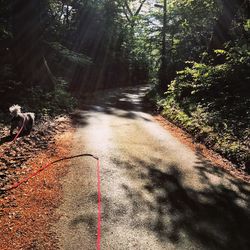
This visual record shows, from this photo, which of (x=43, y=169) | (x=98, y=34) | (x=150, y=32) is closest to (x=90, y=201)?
(x=43, y=169)

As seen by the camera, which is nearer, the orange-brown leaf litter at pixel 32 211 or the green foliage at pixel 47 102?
the orange-brown leaf litter at pixel 32 211

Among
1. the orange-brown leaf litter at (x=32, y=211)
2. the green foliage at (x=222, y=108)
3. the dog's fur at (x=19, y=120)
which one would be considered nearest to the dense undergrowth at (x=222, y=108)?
the green foliage at (x=222, y=108)

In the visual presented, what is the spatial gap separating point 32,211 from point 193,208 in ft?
9.26

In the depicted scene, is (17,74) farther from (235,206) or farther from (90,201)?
(235,206)

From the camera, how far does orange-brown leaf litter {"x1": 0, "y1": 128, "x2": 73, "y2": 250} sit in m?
4.00

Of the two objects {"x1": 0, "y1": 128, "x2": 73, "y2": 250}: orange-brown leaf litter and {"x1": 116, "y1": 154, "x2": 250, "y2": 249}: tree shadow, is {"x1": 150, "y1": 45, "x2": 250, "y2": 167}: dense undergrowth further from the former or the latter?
{"x1": 0, "y1": 128, "x2": 73, "y2": 250}: orange-brown leaf litter

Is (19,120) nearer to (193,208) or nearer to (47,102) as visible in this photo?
(47,102)

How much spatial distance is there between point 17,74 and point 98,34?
56.9 feet

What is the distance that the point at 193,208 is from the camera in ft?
16.4

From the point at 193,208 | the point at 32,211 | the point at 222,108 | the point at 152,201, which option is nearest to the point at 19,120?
the point at 32,211

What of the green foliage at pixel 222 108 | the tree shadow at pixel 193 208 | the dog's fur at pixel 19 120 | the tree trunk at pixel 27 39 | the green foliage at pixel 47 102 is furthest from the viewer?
the tree trunk at pixel 27 39

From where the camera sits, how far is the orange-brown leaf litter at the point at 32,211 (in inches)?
158

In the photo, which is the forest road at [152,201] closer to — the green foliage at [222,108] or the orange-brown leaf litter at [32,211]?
the orange-brown leaf litter at [32,211]

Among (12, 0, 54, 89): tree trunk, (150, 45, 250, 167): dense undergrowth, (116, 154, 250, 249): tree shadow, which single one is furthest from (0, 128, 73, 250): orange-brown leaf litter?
(12, 0, 54, 89): tree trunk
